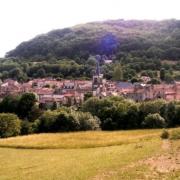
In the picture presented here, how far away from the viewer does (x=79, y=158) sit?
125 ft

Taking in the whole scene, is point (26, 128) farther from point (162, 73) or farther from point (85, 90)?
point (162, 73)

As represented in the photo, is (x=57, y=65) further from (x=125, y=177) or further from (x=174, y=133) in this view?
(x=125, y=177)

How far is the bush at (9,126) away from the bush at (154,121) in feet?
70.6

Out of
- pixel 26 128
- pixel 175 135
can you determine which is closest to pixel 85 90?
pixel 26 128

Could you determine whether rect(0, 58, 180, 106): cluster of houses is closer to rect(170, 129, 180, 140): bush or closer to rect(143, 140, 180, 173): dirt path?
rect(170, 129, 180, 140): bush

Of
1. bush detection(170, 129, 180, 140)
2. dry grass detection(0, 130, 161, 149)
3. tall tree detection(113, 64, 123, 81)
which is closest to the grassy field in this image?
dry grass detection(0, 130, 161, 149)

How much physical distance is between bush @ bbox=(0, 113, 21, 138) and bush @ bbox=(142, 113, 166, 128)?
21.5 metres

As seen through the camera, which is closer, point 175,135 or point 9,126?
point 175,135

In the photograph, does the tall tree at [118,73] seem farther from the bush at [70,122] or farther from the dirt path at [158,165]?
the dirt path at [158,165]

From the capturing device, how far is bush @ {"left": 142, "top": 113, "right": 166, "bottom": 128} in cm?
6575

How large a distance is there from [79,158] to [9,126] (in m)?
37.1

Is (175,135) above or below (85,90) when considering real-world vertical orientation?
above

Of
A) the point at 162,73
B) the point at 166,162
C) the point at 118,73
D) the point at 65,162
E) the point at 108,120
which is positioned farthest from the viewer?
the point at 162,73

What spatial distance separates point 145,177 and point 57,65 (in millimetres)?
168269
